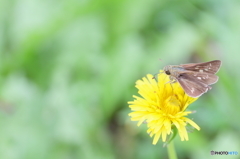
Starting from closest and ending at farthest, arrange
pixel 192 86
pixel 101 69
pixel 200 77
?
pixel 192 86 → pixel 200 77 → pixel 101 69

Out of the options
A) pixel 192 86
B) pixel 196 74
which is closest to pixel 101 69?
pixel 196 74

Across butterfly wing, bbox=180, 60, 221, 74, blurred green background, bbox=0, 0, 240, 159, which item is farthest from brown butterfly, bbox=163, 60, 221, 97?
blurred green background, bbox=0, 0, 240, 159

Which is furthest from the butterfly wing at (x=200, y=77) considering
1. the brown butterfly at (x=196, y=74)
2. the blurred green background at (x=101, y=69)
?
the blurred green background at (x=101, y=69)

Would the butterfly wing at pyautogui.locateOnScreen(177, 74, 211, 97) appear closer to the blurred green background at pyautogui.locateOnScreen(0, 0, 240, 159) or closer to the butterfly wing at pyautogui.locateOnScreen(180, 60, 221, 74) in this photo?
the butterfly wing at pyautogui.locateOnScreen(180, 60, 221, 74)

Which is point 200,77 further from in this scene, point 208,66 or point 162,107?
point 162,107

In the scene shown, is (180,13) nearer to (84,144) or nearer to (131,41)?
(131,41)
